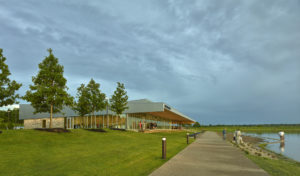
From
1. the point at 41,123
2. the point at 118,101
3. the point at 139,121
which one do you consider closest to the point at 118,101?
the point at 118,101

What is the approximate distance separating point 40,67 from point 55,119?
30.0 m

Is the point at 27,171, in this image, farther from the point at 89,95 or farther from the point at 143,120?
the point at 143,120

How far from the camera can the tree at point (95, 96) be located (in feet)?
111

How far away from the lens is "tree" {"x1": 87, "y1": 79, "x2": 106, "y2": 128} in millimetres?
33781

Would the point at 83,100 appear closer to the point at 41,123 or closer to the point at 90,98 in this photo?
the point at 90,98

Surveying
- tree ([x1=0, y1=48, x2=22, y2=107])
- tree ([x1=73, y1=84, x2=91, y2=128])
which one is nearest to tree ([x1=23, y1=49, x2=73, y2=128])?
tree ([x1=0, y1=48, x2=22, y2=107])

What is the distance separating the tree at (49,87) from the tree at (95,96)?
1075cm

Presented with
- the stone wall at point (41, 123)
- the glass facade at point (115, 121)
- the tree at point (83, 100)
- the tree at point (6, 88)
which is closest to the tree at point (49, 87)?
the tree at point (6, 88)

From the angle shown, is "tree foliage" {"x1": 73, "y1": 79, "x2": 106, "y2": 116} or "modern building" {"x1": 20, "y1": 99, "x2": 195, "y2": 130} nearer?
"tree foliage" {"x1": 73, "y1": 79, "x2": 106, "y2": 116}

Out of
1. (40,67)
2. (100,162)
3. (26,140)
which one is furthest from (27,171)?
(40,67)

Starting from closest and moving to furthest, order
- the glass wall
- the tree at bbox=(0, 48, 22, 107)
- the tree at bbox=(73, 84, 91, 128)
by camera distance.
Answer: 1. the tree at bbox=(0, 48, 22, 107)
2. the tree at bbox=(73, 84, 91, 128)
3. the glass wall

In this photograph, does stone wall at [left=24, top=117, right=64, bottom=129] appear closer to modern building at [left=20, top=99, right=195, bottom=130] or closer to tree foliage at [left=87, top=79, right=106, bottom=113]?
modern building at [left=20, top=99, right=195, bottom=130]

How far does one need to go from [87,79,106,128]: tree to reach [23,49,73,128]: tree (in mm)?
10751

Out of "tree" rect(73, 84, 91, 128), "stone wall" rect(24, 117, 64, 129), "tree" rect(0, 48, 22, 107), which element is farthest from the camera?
"stone wall" rect(24, 117, 64, 129)
